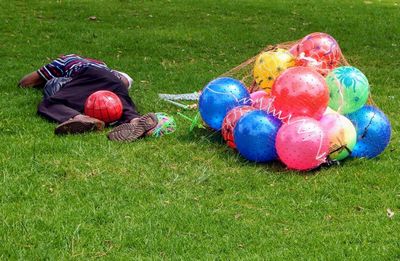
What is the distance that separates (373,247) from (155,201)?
146 cm

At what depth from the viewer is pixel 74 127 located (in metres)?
5.60

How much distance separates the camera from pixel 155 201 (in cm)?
421

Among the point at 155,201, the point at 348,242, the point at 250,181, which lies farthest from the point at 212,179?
the point at 348,242

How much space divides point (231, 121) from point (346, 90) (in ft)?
3.25

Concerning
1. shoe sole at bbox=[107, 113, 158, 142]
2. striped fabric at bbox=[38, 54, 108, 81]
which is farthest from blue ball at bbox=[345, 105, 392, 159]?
striped fabric at bbox=[38, 54, 108, 81]

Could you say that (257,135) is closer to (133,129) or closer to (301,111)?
(301,111)

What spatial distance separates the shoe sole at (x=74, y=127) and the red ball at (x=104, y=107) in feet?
0.81

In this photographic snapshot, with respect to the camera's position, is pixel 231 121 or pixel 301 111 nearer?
pixel 301 111

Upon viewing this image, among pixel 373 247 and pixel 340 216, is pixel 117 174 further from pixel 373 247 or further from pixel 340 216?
pixel 373 247

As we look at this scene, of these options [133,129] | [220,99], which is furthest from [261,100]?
[133,129]

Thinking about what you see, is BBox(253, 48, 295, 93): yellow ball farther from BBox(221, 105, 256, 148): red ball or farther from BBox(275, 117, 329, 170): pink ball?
BBox(275, 117, 329, 170): pink ball

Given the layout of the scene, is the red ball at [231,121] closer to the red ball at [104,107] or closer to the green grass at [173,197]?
the green grass at [173,197]

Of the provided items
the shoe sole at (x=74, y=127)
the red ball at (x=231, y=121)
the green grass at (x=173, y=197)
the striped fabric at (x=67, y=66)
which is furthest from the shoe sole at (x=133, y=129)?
the striped fabric at (x=67, y=66)

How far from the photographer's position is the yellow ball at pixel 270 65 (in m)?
5.33
